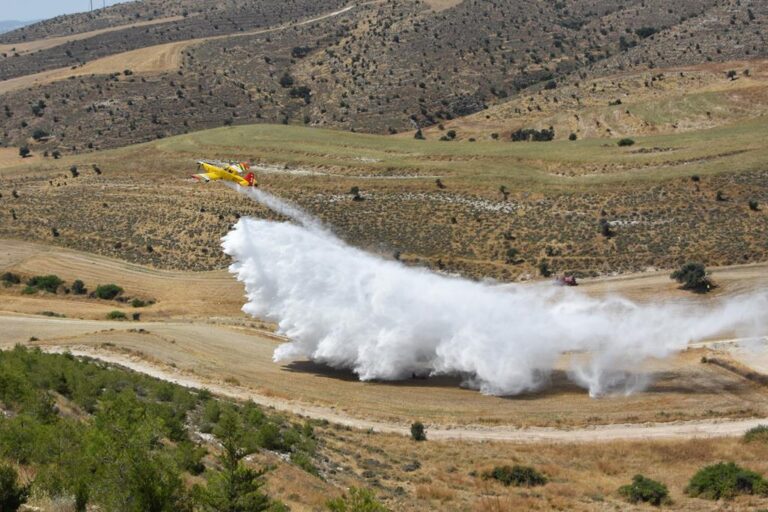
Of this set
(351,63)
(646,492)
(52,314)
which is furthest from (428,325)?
(351,63)

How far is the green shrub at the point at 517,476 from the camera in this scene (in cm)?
3369

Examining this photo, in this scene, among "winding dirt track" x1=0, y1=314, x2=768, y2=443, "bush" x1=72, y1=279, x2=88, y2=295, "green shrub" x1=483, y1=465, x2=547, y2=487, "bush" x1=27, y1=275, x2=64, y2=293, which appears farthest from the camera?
"bush" x1=27, y1=275, x2=64, y2=293

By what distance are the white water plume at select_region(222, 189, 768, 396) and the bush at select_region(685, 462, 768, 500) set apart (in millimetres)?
11700

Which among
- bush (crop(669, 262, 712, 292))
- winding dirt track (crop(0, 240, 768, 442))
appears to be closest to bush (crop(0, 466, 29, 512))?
winding dirt track (crop(0, 240, 768, 442))

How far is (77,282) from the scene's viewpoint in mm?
70250

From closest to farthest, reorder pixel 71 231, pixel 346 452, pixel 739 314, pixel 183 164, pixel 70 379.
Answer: pixel 70 379, pixel 346 452, pixel 739 314, pixel 71 231, pixel 183 164

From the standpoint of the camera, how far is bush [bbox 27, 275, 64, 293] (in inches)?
2763

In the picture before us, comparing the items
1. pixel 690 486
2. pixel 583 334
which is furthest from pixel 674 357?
pixel 690 486

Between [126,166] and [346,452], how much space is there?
7078 cm

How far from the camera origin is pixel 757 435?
126ft

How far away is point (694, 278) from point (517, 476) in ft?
106

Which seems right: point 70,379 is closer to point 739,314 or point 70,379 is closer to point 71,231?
point 739,314

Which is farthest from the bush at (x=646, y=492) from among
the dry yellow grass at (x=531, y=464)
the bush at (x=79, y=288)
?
the bush at (x=79, y=288)

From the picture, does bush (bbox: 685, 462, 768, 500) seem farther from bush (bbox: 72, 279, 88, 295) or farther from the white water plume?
bush (bbox: 72, 279, 88, 295)
